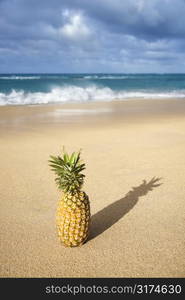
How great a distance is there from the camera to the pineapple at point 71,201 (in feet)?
9.20

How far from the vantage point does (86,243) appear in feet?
10.4

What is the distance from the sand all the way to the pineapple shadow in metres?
0.01

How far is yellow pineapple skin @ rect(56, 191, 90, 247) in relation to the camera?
2842 mm

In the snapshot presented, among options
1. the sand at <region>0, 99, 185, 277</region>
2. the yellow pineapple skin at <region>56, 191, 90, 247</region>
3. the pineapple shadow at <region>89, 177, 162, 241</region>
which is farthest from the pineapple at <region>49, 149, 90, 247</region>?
the pineapple shadow at <region>89, 177, 162, 241</region>

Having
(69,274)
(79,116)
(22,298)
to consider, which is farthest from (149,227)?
(79,116)

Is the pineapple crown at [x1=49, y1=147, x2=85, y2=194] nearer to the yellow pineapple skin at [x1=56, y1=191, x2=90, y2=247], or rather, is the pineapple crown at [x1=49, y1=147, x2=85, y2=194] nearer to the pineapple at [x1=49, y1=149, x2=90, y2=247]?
the pineapple at [x1=49, y1=149, x2=90, y2=247]

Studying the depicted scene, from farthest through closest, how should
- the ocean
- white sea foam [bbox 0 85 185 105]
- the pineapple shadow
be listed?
the ocean
white sea foam [bbox 0 85 185 105]
the pineapple shadow

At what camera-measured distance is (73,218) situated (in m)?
2.86

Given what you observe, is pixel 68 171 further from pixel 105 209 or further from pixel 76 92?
pixel 76 92

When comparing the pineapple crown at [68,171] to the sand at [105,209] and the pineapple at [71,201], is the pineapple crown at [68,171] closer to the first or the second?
the pineapple at [71,201]

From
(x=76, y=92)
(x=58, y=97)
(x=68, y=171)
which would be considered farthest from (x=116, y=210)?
(x=76, y=92)

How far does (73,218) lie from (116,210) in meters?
1.15

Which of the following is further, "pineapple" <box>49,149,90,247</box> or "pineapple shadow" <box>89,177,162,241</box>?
"pineapple shadow" <box>89,177,162,241</box>

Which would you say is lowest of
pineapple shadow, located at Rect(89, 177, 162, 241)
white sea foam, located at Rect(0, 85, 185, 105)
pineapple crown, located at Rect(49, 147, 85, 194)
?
pineapple shadow, located at Rect(89, 177, 162, 241)
